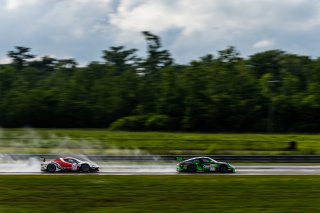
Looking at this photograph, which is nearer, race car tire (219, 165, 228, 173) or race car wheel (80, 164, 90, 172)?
race car wheel (80, 164, 90, 172)

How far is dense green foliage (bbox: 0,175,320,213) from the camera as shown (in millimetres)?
11203

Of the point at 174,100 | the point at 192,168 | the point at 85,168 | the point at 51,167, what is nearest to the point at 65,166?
the point at 51,167

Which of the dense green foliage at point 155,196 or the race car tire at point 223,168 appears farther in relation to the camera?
the race car tire at point 223,168

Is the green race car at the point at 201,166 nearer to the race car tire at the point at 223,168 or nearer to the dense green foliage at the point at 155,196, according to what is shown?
the race car tire at the point at 223,168

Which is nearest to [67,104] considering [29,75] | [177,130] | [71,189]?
[177,130]

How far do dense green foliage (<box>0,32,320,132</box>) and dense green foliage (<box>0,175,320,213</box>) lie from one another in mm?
56263

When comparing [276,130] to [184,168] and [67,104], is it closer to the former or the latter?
[67,104]

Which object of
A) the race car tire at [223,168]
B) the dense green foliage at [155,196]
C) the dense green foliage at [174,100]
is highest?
the dense green foliage at [174,100]

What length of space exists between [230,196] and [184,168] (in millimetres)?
12316

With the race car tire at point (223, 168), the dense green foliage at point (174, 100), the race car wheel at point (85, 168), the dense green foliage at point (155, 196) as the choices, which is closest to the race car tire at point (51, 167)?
the race car wheel at point (85, 168)

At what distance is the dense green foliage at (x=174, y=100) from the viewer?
74125 millimetres

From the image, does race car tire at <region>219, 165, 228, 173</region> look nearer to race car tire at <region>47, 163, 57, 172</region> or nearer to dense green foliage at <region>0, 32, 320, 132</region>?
race car tire at <region>47, 163, 57, 172</region>

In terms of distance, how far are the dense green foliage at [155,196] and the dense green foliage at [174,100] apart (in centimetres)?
5626

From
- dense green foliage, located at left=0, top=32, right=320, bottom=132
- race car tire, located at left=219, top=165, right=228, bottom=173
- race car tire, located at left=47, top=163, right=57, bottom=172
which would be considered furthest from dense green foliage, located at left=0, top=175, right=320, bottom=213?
dense green foliage, located at left=0, top=32, right=320, bottom=132
